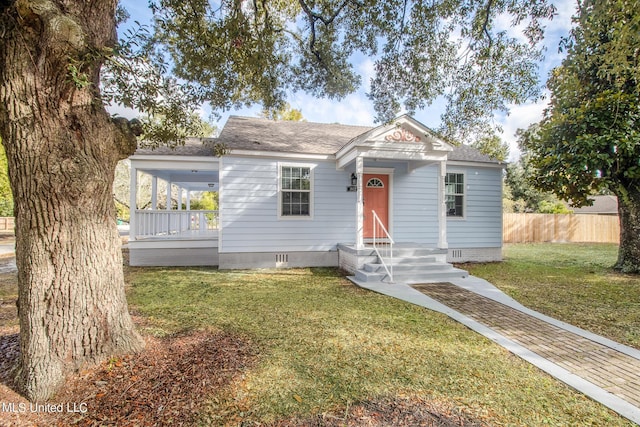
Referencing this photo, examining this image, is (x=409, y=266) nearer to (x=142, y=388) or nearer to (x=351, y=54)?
(x=351, y=54)

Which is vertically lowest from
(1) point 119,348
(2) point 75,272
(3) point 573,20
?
(1) point 119,348

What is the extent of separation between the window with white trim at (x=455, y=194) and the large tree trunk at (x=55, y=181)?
932 centimetres

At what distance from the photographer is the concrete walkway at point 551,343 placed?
104 inches

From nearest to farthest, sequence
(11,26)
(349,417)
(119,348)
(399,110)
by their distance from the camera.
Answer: (349,417) → (11,26) → (119,348) → (399,110)

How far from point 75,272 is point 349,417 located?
2.64 metres

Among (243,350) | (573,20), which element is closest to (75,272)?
(243,350)

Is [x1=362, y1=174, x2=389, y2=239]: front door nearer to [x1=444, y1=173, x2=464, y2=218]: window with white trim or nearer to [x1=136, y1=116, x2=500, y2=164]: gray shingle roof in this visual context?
[x1=136, y1=116, x2=500, y2=164]: gray shingle roof

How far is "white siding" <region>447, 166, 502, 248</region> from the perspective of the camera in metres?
9.56

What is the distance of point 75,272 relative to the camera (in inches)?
102

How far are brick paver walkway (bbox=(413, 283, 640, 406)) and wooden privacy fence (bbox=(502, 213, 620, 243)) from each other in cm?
1454

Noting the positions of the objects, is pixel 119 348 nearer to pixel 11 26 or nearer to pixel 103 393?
pixel 103 393

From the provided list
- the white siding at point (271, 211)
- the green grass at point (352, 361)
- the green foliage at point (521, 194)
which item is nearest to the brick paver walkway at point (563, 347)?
the green grass at point (352, 361)

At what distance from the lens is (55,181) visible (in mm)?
2453

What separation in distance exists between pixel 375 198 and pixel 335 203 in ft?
4.22
